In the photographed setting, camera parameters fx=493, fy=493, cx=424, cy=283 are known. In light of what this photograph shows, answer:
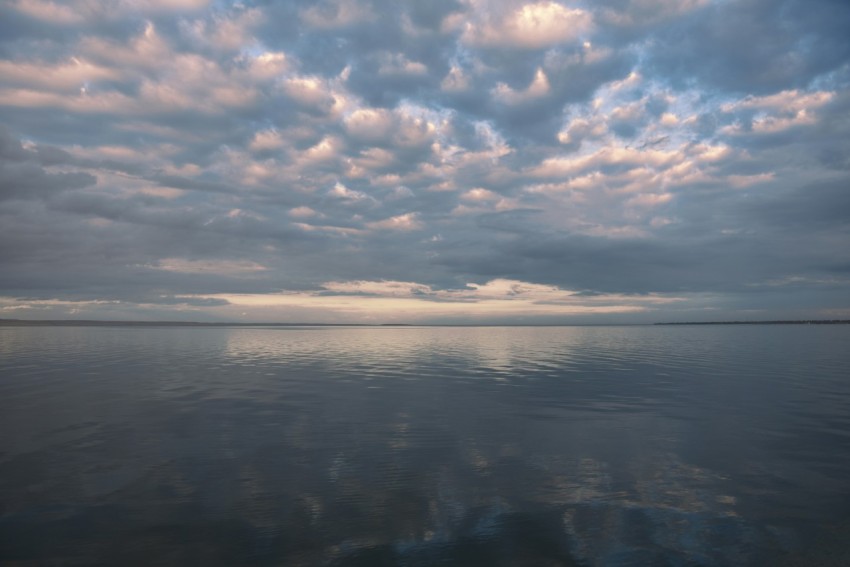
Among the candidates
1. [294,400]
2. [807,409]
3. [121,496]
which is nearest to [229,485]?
[121,496]

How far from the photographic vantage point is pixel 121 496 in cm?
1202

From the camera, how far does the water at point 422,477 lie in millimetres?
9430

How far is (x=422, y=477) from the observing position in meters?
13.5

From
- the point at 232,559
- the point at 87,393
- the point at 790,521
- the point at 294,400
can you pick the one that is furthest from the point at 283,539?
the point at 87,393

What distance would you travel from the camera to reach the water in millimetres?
9430

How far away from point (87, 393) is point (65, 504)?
62.1ft

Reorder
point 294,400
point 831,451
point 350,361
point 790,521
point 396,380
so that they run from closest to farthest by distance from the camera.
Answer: point 790,521 → point 831,451 → point 294,400 → point 396,380 → point 350,361

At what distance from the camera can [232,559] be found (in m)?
8.91

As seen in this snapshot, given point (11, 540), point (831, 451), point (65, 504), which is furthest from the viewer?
point (831, 451)

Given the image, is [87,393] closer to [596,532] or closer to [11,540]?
[11,540]

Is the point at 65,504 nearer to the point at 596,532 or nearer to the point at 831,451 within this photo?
the point at 596,532

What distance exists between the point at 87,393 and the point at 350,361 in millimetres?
24633

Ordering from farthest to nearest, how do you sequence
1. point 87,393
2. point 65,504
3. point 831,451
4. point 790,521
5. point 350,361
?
point 350,361
point 87,393
point 831,451
point 65,504
point 790,521

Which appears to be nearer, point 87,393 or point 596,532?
point 596,532
